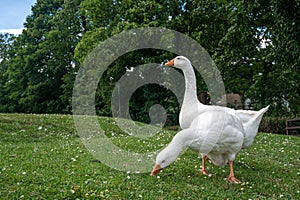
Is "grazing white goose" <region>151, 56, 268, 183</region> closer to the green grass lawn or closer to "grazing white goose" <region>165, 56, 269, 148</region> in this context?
"grazing white goose" <region>165, 56, 269, 148</region>

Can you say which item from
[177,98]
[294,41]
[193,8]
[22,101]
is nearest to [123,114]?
[177,98]

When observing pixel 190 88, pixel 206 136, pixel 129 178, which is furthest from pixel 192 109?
pixel 129 178

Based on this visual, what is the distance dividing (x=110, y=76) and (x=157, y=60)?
16.1 feet

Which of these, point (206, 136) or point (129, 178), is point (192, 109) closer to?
point (206, 136)

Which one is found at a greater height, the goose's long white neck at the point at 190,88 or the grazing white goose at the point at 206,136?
the goose's long white neck at the point at 190,88

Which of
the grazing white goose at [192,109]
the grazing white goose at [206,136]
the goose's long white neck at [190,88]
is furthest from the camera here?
the goose's long white neck at [190,88]

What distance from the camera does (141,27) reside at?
2678 centimetres

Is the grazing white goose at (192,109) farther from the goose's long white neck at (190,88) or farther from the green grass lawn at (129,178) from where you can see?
the green grass lawn at (129,178)

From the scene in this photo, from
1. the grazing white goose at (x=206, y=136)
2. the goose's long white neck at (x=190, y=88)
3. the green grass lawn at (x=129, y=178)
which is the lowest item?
the green grass lawn at (x=129, y=178)

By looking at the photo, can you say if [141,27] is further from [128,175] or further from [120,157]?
[128,175]

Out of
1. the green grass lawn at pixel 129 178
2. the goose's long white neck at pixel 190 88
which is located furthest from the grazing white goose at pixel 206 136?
the green grass lawn at pixel 129 178

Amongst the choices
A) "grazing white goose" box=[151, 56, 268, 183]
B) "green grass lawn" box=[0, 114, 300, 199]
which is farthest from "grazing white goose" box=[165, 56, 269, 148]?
"green grass lawn" box=[0, 114, 300, 199]

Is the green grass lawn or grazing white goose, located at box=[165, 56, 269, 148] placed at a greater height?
grazing white goose, located at box=[165, 56, 269, 148]

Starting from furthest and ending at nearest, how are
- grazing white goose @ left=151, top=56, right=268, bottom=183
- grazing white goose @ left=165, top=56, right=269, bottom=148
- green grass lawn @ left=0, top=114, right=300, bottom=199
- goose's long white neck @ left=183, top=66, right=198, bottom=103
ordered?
goose's long white neck @ left=183, top=66, right=198, bottom=103 < grazing white goose @ left=165, top=56, right=269, bottom=148 < grazing white goose @ left=151, top=56, right=268, bottom=183 < green grass lawn @ left=0, top=114, right=300, bottom=199
